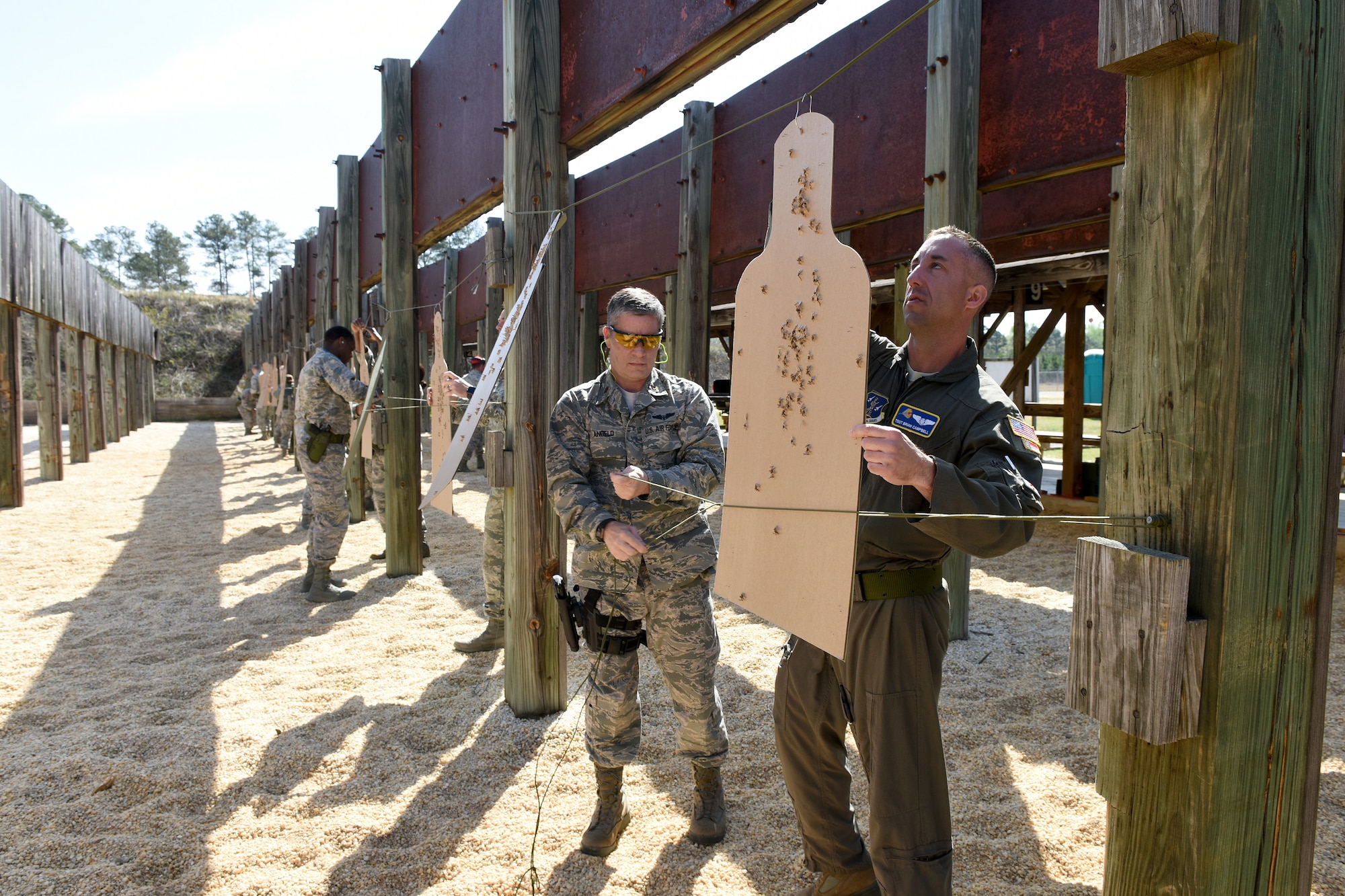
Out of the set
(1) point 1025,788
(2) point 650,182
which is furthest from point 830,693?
(2) point 650,182

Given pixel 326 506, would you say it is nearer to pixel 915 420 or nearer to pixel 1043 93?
pixel 915 420

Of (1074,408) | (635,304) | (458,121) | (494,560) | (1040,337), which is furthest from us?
(1040,337)

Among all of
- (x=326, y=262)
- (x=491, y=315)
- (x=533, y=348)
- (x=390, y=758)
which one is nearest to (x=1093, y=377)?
(x=491, y=315)

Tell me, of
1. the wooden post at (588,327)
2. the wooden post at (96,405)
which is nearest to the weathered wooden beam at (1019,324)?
the wooden post at (588,327)

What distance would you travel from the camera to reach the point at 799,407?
1.55m

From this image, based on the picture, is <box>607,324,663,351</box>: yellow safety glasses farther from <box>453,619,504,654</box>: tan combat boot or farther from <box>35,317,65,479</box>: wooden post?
<box>35,317,65,479</box>: wooden post

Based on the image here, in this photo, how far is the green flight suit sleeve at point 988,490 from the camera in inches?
61.2

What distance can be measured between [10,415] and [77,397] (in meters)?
5.54

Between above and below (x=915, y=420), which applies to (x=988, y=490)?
below

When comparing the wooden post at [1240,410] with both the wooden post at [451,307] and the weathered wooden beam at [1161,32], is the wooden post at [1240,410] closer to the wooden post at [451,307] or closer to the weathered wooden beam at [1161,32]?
the weathered wooden beam at [1161,32]

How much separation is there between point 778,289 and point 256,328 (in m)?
27.4

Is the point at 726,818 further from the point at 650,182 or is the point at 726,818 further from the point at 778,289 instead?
the point at 650,182

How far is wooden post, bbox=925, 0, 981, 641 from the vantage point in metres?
3.81

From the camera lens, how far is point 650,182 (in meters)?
7.31
